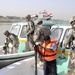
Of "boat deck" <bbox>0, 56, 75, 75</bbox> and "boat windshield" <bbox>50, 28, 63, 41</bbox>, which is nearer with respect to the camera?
"boat deck" <bbox>0, 56, 75, 75</bbox>

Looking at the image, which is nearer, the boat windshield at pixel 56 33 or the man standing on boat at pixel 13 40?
the boat windshield at pixel 56 33

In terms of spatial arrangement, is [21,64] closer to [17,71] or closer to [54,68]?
[17,71]

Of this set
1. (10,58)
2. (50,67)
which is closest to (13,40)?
(10,58)

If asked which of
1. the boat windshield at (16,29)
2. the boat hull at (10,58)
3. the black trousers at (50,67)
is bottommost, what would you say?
the boat hull at (10,58)

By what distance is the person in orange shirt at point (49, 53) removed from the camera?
213 inches

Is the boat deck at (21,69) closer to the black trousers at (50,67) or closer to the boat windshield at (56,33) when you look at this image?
the black trousers at (50,67)

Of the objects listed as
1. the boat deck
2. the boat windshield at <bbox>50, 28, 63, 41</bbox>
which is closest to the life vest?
the boat deck

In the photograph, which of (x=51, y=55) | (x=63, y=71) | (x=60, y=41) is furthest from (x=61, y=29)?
(x=51, y=55)

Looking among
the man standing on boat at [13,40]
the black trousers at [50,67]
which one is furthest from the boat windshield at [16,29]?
the black trousers at [50,67]

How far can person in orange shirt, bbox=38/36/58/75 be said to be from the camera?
5.41 meters

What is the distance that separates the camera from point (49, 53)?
17.9ft

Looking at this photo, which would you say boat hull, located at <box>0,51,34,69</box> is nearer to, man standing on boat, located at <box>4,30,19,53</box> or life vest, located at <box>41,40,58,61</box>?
man standing on boat, located at <box>4,30,19,53</box>

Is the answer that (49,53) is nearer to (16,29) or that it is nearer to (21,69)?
(21,69)

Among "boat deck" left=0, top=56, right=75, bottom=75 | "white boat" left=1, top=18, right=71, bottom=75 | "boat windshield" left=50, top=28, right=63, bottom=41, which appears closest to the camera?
"boat deck" left=0, top=56, right=75, bottom=75
